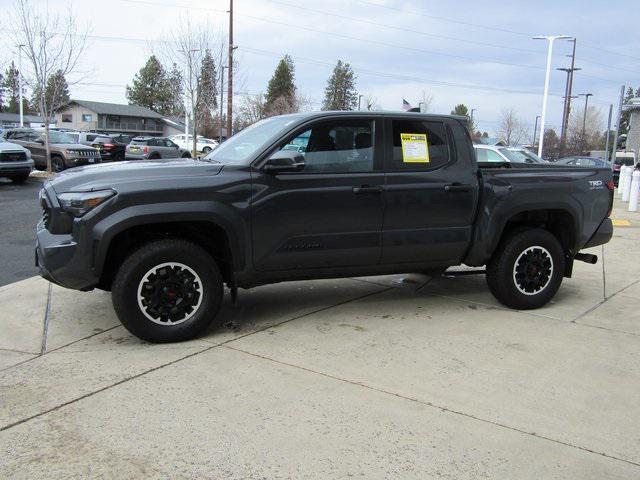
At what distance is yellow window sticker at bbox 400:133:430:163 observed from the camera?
510 centimetres

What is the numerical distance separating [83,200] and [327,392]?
→ 2.22 metres

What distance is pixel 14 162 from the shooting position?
16.5 metres

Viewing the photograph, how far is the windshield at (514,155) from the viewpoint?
51.8ft

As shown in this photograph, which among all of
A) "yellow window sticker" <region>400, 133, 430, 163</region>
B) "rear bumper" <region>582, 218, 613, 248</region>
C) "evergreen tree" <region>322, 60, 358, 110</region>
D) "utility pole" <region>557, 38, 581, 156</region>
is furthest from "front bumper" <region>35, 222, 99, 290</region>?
"evergreen tree" <region>322, 60, 358, 110</region>

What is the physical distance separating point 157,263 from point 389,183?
6.71 ft

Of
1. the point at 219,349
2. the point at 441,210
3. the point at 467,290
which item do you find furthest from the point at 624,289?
the point at 219,349

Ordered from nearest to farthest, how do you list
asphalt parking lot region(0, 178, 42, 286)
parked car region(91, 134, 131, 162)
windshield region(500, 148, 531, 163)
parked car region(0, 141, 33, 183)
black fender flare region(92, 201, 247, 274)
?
black fender flare region(92, 201, 247, 274) → asphalt parking lot region(0, 178, 42, 286) → windshield region(500, 148, 531, 163) → parked car region(0, 141, 33, 183) → parked car region(91, 134, 131, 162)

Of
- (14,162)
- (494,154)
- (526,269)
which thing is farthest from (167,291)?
(14,162)

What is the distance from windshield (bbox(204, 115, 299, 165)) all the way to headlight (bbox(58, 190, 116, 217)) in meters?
1.03

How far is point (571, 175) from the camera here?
566 cm

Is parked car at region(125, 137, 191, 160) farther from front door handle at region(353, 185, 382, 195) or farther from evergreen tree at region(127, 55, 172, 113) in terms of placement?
evergreen tree at region(127, 55, 172, 113)

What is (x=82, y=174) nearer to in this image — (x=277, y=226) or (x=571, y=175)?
(x=277, y=226)

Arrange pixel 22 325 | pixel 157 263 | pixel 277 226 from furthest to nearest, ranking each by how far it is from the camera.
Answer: pixel 22 325 < pixel 277 226 < pixel 157 263

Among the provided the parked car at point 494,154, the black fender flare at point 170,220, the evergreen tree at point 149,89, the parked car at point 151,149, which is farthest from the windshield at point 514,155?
the evergreen tree at point 149,89
